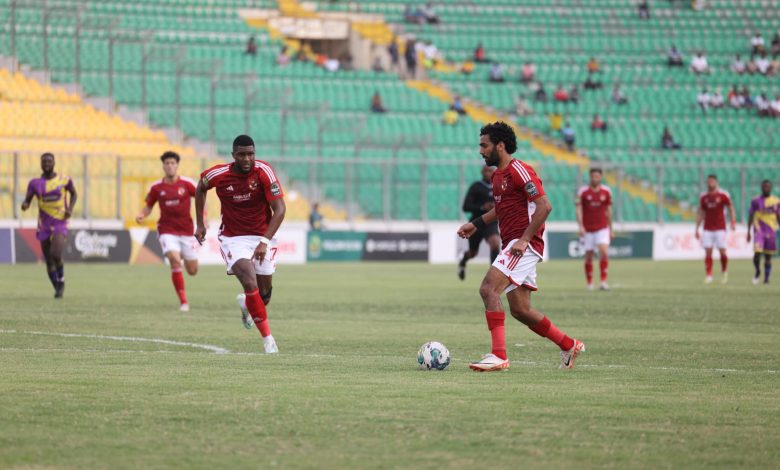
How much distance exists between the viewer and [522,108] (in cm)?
5244

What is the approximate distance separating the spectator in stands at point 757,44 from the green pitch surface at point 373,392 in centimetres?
3979

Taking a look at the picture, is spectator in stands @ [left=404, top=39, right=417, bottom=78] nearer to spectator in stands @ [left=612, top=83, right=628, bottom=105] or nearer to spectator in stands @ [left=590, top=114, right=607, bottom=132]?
spectator in stands @ [left=590, top=114, right=607, bottom=132]

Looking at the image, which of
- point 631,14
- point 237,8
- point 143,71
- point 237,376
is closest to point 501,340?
point 237,376

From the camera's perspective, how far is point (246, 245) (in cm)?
1430

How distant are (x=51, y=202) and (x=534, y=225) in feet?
43.2

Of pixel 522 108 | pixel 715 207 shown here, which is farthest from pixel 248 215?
pixel 522 108

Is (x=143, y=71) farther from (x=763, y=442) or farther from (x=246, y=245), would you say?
(x=763, y=442)

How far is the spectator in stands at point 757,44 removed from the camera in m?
58.6

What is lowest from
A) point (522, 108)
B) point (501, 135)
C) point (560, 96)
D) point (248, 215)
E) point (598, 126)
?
point (248, 215)

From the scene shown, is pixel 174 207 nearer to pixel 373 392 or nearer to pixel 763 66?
pixel 373 392

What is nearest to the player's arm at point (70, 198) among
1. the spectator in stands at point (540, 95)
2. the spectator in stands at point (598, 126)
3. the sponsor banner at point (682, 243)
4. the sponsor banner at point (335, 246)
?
the sponsor banner at point (335, 246)

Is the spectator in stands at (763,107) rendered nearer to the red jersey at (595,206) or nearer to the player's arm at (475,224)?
the red jersey at (595,206)

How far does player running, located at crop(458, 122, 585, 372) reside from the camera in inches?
475

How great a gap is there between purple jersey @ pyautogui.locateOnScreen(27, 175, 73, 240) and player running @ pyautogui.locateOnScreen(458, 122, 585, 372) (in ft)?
40.4
